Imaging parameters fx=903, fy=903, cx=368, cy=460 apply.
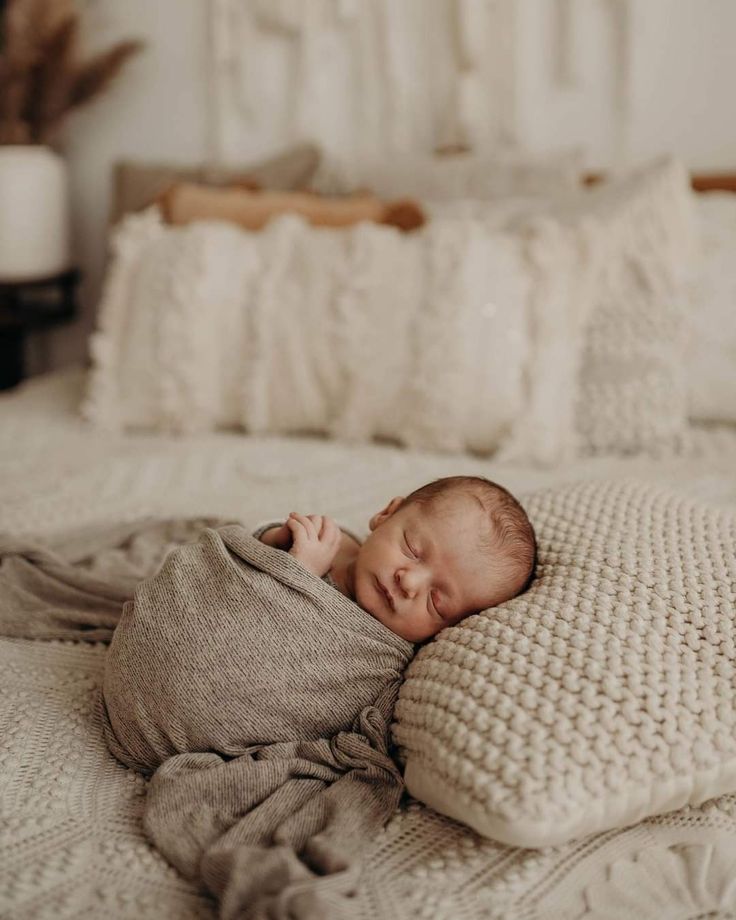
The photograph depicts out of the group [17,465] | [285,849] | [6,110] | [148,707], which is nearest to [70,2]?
[6,110]

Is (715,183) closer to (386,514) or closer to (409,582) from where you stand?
(386,514)

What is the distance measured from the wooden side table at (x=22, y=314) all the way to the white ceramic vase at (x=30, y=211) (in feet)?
0.10

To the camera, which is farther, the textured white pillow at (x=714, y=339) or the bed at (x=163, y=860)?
the textured white pillow at (x=714, y=339)

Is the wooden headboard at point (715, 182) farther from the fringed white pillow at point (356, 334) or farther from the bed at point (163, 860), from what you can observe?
the bed at point (163, 860)

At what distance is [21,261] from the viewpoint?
2.52 m

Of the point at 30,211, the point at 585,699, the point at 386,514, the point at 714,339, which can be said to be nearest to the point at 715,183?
the point at 714,339

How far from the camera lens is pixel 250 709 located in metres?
0.83

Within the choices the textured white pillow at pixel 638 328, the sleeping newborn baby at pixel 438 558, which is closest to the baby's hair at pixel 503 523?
the sleeping newborn baby at pixel 438 558

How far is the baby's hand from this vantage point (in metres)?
0.99

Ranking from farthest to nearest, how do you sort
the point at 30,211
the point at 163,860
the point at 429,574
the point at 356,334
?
1. the point at 30,211
2. the point at 356,334
3. the point at 429,574
4. the point at 163,860

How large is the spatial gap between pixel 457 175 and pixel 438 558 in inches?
51.5

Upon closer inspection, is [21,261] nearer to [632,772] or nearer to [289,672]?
[289,672]

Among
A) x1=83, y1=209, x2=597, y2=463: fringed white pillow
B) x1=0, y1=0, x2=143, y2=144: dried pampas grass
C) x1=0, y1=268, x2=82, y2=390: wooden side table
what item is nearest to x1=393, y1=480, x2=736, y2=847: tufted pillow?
x1=83, y1=209, x2=597, y2=463: fringed white pillow

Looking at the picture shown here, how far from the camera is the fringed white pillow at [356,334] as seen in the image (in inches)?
63.1
